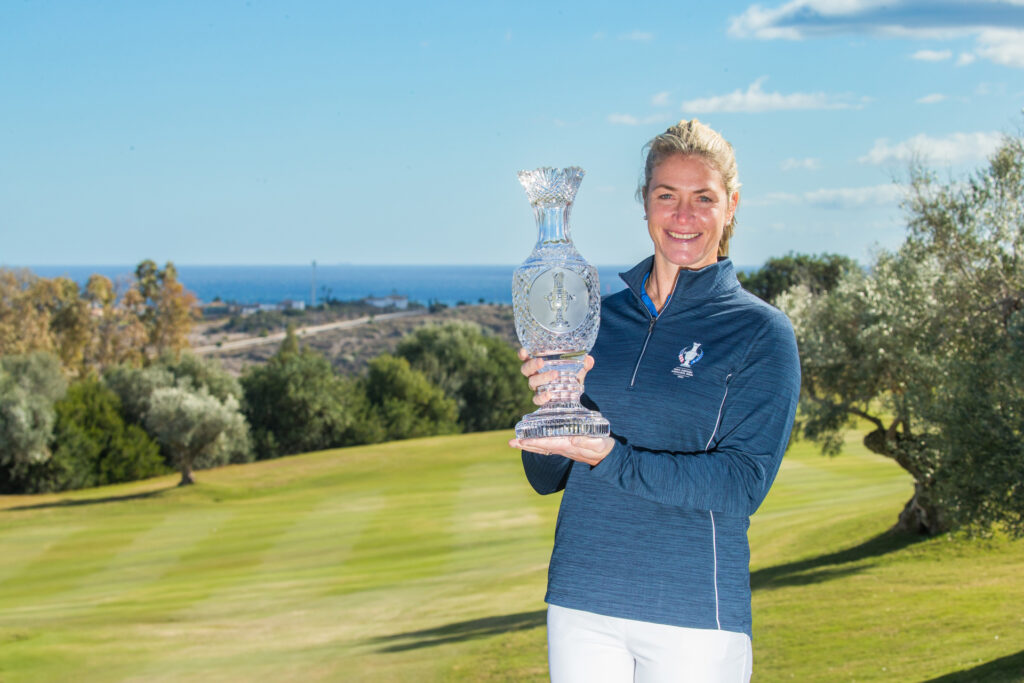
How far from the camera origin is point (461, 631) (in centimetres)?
1297

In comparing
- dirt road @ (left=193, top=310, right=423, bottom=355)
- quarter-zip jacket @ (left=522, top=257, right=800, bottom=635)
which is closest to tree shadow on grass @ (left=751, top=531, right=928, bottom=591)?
quarter-zip jacket @ (left=522, top=257, right=800, bottom=635)

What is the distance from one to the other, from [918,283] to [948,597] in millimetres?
4695

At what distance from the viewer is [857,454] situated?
27.3 metres

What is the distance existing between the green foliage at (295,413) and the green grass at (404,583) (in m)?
11.0

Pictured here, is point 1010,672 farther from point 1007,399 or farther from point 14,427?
point 14,427

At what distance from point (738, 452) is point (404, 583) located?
14404 mm

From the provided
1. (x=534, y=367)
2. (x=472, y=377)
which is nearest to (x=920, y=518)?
(x=534, y=367)

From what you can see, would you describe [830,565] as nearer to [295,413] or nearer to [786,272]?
[295,413]

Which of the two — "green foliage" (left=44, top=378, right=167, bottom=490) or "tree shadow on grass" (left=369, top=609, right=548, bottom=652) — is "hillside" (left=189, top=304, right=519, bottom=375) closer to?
"green foliage" (left=44, top=378, right=167, bottom=490)

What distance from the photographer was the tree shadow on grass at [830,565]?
50.8 ft

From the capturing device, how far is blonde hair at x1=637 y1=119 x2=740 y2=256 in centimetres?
312

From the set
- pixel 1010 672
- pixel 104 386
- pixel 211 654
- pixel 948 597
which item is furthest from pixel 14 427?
pixel 1010 672

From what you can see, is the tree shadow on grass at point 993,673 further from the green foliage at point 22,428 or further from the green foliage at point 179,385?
the green foliage at point 22,428

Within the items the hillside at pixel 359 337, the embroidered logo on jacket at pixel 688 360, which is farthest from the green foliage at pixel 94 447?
the hillside at pixel 359 337
